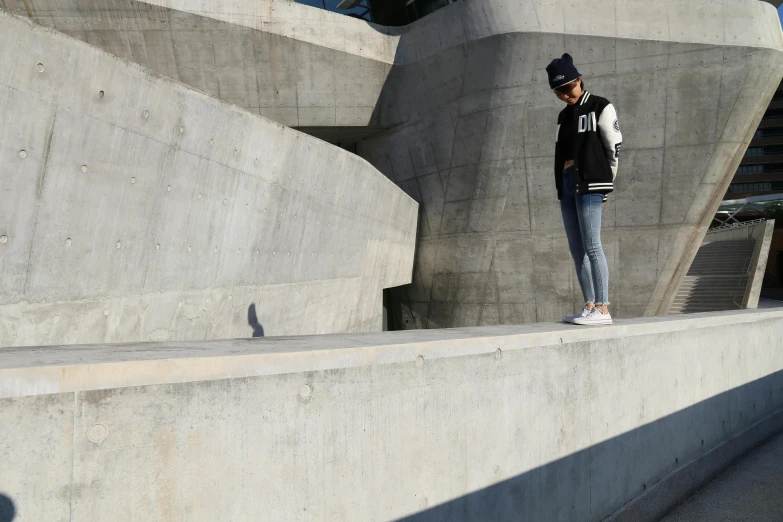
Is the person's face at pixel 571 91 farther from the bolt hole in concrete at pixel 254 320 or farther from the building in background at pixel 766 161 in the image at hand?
the building in background at pixel 766 161

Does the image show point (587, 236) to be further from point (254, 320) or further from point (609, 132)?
point (254, 320)

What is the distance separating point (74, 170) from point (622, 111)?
11.5 m

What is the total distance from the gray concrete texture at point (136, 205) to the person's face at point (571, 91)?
2.96m

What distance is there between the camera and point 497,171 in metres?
13.7

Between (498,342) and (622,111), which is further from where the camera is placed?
(622,111)

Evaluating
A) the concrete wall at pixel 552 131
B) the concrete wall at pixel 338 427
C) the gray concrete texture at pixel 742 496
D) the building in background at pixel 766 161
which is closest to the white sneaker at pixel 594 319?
the concrete wall at pixel 338 427

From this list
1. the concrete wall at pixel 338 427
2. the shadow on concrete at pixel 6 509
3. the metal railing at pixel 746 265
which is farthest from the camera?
the metal railing at pixel 746 265

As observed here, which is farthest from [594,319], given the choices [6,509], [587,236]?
[6,509]

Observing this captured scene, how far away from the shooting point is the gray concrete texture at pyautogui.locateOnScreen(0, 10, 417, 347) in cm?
376

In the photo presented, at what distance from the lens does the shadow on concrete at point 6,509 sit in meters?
1.51

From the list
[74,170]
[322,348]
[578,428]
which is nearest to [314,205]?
[74,170]

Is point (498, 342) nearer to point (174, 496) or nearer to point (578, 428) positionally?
point (578, 428)

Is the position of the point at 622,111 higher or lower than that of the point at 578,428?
higher

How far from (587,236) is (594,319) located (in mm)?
668
